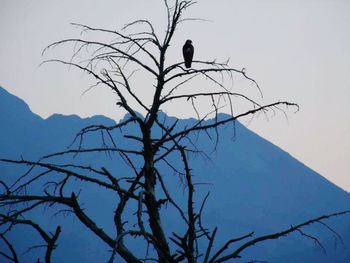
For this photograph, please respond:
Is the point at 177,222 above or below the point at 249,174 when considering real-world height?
below

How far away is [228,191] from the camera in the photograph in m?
154

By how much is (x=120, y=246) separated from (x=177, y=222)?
137 metres

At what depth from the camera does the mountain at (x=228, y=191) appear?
123 meters

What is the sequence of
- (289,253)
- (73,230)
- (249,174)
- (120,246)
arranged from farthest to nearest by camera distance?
(249,174)
(73,230)
(289,253)
(120,246)

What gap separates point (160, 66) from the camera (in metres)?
2.97

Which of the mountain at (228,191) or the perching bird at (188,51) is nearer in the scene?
the perching bird at (188,51)

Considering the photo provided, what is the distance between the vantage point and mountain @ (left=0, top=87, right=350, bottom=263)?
123 metres

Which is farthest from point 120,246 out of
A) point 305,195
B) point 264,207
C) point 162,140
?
point 305,195

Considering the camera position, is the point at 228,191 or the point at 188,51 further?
the point at 228,191

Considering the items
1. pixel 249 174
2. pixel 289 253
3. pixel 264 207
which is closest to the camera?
pixel 289 253

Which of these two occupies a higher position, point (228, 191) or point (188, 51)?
point (228, 191)

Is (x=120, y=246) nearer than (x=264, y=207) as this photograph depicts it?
Yes

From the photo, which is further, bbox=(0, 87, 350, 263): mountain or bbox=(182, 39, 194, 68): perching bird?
bbox=(0, 87, 350, 263): mountain

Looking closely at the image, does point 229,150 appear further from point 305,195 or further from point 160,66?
point 160,66
